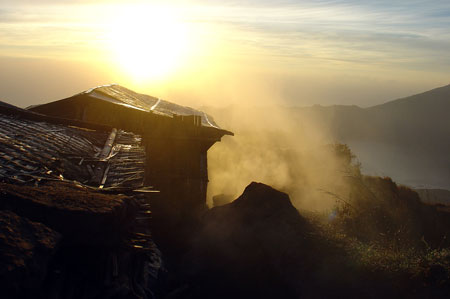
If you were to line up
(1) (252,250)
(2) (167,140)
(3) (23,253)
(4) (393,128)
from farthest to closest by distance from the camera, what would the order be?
(4) (393,128) < (2) (167,140) < (1) (252,250) < (3) (23,253)

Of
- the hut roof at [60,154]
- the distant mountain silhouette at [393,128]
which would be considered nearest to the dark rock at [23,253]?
the hut roof at [60,154]

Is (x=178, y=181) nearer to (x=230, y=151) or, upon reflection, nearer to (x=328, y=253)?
(x=328, y=253)

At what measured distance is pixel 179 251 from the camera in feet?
46.3

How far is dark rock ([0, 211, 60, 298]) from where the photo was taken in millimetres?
2564

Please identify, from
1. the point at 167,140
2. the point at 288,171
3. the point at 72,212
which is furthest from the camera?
the point at 288,171

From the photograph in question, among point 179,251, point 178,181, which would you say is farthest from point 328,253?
point 178,181

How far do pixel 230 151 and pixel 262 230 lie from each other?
22271 millimetres

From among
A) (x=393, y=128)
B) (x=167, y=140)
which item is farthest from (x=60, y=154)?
(x=393, y=128)

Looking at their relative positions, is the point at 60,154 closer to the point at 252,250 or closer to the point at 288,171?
the point at 252,250

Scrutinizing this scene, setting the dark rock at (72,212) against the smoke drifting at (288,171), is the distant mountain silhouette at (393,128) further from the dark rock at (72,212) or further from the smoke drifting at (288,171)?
the dark rock at (72,212)

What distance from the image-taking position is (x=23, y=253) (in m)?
2.76

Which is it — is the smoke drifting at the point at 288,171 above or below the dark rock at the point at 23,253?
below

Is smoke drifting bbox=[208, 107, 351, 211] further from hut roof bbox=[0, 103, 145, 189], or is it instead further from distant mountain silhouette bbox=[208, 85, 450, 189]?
distant mountain silhouette bbox=[208, 85, 450, 189]

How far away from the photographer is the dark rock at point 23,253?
8.41 ft
